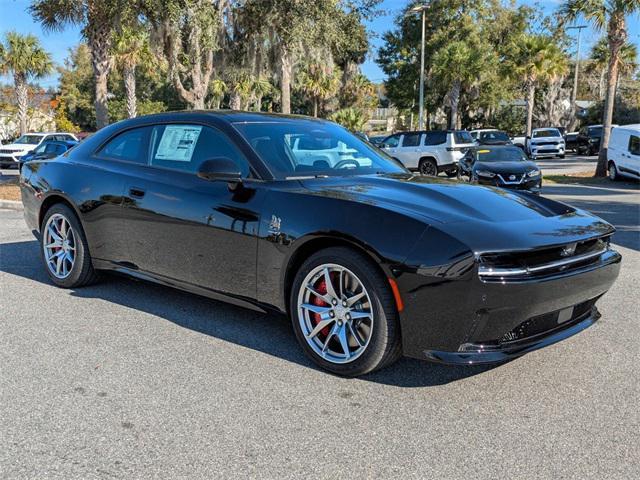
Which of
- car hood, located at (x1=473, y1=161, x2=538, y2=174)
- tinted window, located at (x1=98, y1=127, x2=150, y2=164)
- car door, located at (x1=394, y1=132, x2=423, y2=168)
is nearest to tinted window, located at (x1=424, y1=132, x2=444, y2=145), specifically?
car door, located at (x1=394, y1=132, x2=423, y2=168)

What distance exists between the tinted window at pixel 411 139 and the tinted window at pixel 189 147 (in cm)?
1711

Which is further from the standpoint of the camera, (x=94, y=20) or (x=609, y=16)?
(x=609, y=16)

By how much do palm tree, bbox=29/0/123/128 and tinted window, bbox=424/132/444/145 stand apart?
1016cm

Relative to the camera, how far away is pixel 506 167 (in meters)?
14.8

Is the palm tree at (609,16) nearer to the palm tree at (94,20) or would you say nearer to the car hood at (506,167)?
the car hood at (506,167)

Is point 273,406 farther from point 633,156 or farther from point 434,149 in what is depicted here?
point 434,149

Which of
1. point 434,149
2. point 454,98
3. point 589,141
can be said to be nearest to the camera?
point 434,149

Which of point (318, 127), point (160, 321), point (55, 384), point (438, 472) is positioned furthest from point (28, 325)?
point (438, 472)

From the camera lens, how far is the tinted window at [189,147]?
4.48m

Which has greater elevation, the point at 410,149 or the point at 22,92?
the point at 22,92

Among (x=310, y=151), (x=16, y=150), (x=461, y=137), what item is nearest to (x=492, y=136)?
(x=461, y=137)

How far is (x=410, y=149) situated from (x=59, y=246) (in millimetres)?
16959

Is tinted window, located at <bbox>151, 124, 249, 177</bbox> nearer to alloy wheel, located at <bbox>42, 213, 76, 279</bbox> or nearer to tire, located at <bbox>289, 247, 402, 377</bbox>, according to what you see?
tire, located at <bbox>289, 247, 402, 377</bbox>

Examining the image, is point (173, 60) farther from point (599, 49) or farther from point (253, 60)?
point (599, 49)
